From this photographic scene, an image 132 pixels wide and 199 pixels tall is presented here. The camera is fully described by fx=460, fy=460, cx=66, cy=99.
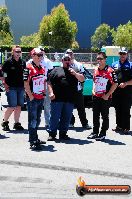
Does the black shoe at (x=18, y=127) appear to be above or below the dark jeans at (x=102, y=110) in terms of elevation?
below

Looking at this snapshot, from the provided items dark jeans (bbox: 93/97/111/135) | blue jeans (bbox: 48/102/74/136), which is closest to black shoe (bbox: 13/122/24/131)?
blue jeans (bbox: 48/102/74/136)

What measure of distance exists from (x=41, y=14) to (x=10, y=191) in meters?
113

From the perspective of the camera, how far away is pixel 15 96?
9203mm

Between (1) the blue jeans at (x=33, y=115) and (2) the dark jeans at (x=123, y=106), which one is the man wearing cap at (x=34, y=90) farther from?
(2) the dark jeans at (x=123, y=106)

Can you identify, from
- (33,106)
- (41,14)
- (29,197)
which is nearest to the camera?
(29,197)

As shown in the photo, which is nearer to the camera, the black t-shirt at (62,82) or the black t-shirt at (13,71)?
the black t-shirt at (62,82)

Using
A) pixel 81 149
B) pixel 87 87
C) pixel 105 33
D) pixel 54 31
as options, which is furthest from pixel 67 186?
pixel 105 33

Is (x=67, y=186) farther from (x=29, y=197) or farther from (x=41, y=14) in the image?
(x=41, y=14)

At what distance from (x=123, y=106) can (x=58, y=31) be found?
5073 centimetres

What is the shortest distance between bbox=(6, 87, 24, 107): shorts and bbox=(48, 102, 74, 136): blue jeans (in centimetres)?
119

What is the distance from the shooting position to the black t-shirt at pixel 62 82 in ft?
26.8

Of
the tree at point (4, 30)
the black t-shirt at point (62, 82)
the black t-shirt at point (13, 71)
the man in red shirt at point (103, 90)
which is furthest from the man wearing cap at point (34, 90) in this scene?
the tree at point (4, 30)

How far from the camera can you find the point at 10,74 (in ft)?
30.0

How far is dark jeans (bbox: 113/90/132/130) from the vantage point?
9.31m
